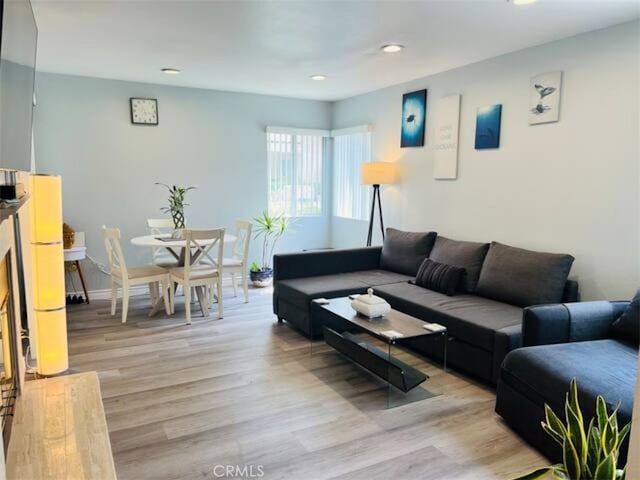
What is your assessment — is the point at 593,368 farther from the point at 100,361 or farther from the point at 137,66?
the point at 137,66

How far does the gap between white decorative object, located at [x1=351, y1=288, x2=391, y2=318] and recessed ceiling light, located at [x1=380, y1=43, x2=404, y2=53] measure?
1.90 meters

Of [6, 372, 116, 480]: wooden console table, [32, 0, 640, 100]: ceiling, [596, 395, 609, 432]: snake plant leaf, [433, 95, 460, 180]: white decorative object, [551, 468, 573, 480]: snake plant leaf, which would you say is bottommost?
[6, 372, 116, 480]: wooden console table

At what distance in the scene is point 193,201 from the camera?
5.60 meters

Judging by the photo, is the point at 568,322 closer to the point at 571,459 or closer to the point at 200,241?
the point at 571,459

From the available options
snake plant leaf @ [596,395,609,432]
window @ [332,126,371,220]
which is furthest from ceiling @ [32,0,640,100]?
snake plant leaf @ [596,395,609,432]

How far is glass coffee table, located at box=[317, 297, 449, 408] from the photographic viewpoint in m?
2.88

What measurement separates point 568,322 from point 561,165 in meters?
1.35

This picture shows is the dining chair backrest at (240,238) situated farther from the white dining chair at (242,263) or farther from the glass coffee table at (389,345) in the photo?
the glass coffee table at (389,345)

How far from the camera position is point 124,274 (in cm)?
429

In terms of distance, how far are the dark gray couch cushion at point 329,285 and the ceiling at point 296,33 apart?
6.44 feet

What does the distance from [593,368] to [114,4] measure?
329cm

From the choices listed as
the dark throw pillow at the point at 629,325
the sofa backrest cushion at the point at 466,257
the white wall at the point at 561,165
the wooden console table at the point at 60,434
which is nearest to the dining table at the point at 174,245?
the wooden console table at the point at 60,434

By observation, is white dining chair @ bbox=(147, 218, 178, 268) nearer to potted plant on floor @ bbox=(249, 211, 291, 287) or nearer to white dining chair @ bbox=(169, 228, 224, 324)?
white dining chair @ bbox=(169, 228, 224, 324)

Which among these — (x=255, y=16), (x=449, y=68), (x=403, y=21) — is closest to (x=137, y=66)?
(x=255, y=16)
